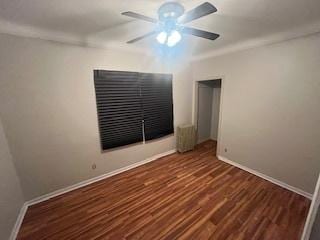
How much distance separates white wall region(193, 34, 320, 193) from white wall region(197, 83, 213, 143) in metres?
0.96

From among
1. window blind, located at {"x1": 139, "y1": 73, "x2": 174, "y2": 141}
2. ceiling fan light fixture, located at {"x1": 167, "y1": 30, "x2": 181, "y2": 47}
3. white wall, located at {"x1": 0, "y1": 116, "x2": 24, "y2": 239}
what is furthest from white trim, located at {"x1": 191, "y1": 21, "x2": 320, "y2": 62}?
white wall, located at {"x1": 0, "y1": 116, "x2": 24, "y2": 239}

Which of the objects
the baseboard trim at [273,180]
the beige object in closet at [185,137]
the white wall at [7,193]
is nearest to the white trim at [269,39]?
the beige object in closet at [185,137]

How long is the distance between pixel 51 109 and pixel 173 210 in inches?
88.4

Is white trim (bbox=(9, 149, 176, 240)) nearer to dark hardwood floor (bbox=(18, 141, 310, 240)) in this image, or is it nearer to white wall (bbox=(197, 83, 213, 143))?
dark hardwood floor (bbox=(18, 141, 310, 240))

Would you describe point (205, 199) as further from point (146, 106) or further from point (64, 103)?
point (64, 103)

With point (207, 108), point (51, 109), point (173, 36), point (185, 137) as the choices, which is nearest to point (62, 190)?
point (51, 109)

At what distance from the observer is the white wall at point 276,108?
204cm

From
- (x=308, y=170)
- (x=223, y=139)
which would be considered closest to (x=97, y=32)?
(x=223, y=139)

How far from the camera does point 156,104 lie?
10.5 feet

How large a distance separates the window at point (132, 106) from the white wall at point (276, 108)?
1326 millimetres

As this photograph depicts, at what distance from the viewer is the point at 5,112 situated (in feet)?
5.97

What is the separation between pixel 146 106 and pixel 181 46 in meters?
1.36

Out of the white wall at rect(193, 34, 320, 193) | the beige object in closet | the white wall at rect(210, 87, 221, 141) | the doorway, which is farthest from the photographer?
the white wall at rect(210, 87, 221, 141)

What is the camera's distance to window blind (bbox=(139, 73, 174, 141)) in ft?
9.91
